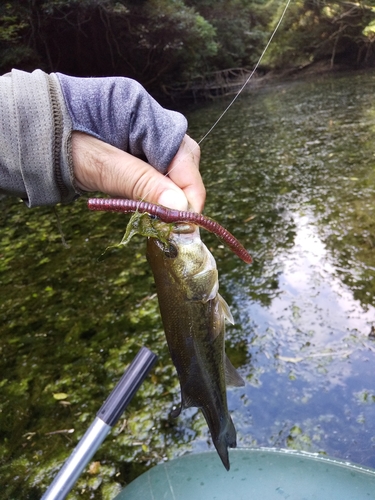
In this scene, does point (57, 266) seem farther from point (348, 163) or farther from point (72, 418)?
point (348, 163)

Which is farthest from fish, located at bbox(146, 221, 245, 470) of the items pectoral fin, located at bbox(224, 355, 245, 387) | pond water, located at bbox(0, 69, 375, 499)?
pond water, located at bbox(0, 69, 375, 499)

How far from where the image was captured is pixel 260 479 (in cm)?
221

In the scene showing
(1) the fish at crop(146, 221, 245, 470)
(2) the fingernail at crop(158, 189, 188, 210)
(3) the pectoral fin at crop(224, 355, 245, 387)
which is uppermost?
(2) the fingernail at crop(158, 189, 188, 210)

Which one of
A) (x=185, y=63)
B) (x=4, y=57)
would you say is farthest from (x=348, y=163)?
(x=185, y=63)

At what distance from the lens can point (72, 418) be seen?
355 centimetres

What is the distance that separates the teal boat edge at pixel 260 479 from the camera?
2.11 meters

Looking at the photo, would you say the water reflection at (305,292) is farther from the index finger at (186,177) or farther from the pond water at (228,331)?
the index finger at (186,177)

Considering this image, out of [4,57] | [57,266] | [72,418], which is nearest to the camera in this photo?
[72,418]

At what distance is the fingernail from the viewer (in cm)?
170

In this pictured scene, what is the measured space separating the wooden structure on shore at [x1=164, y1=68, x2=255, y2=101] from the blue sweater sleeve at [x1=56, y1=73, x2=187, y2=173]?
79.8ft

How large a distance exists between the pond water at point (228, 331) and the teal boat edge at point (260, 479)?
0.82 meters

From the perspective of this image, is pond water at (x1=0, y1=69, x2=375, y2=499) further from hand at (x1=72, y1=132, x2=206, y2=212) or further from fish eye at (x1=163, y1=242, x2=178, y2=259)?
fish eye at (x1=163, y1=242, x2=178, y2=259)

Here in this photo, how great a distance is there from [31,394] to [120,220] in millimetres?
3677

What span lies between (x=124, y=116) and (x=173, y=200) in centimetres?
43
